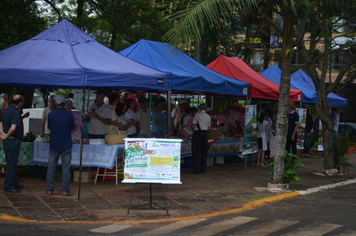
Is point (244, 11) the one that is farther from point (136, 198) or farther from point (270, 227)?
point (270, 227)

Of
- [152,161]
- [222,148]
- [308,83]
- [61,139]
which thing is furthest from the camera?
[308,83]

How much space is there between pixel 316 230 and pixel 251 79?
1011 cm

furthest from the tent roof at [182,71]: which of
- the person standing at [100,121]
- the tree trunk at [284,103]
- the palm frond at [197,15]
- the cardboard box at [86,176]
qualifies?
the cardboard box at [86,176]

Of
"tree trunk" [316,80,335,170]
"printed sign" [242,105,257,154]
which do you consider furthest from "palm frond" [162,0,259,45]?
"tree trunk" [316,80,335,170]

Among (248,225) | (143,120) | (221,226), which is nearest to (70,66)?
A: (143,120)

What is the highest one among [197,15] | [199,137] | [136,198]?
[197,15]

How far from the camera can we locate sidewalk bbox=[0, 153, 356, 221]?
9250 mm

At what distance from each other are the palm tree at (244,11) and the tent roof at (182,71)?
1.26 m

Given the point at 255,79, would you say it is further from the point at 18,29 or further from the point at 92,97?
the point at 92,97

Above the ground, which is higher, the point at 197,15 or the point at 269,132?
the point at 197,15

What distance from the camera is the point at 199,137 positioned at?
1505 centimetres

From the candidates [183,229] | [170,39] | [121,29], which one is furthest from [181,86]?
[121,29]

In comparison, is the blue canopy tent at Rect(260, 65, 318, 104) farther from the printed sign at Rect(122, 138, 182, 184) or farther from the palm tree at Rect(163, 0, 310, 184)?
the printed sign at Rect(122, 138, 182, 184)

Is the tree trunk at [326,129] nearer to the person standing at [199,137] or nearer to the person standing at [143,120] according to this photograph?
the person standing at [199,137]
